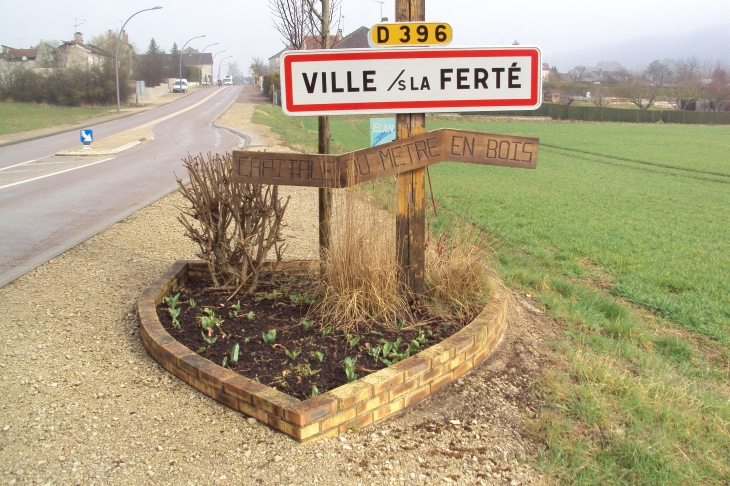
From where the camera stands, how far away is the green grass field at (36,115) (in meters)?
31.6

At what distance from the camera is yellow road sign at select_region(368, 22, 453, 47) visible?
13.6 ft

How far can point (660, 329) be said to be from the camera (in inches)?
215

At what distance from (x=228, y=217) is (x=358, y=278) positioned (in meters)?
1.20

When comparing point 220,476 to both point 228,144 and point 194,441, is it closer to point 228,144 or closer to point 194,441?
point 194,441

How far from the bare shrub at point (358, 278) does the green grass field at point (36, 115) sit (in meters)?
28.7

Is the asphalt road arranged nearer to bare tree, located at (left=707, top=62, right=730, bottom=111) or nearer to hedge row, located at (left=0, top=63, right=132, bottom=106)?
hedge row, located at (left=0, top=63, right=132, bottom=106)

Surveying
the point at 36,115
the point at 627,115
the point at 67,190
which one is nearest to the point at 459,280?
the point at 67,190

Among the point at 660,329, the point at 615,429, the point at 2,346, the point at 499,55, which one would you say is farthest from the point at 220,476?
the point at 660,329

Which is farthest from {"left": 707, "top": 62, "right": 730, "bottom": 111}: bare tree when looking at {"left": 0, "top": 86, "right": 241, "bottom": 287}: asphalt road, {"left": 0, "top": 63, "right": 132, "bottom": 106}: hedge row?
{"left": 0, "top": 86, "right": 241, "bottom": 287}: asphalt road

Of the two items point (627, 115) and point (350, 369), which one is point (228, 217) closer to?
point (350, 369)

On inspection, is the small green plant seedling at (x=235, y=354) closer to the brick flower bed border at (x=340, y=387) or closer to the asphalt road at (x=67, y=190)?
the brick flower bed border at (x=340, y=387)

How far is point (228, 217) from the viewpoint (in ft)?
15.5

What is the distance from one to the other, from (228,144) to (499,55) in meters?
Answer: 19.1

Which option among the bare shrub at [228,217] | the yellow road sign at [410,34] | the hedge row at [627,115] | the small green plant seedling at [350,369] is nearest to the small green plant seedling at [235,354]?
the small green plant seedling at [350,369]
